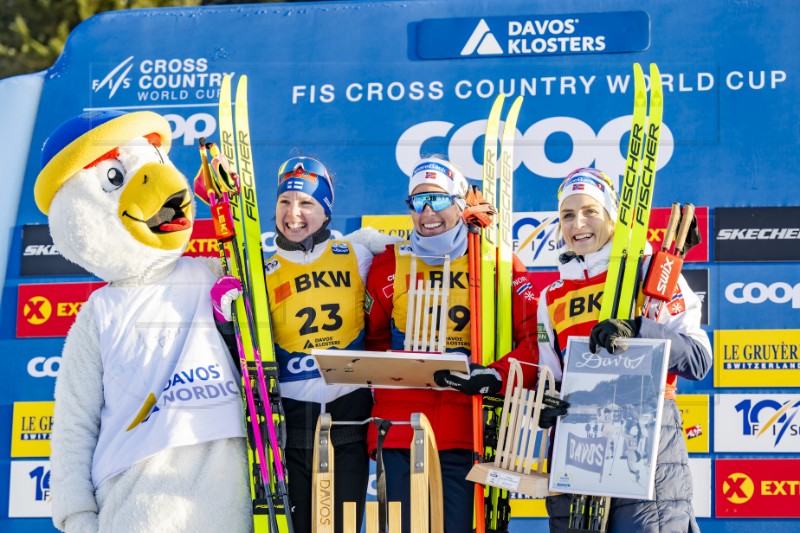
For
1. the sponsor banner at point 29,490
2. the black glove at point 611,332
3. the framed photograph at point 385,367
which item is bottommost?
the sponsor banner at point 29,490

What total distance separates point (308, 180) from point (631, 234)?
1.08 meters

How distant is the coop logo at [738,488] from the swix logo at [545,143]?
126cm

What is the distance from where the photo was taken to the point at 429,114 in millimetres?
4480

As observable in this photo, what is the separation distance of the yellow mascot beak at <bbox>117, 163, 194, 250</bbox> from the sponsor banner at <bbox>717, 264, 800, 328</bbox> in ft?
6.96

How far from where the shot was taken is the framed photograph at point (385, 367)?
3.13 meters

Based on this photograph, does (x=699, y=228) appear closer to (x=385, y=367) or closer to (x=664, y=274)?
(x=664, y=274)

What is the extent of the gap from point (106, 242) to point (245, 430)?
74 centimetres

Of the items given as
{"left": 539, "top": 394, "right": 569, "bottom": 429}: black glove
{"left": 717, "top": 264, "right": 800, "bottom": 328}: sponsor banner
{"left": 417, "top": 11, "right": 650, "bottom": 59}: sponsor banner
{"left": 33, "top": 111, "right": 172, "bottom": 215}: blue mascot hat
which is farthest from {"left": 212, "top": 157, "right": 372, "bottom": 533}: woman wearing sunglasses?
{"left": 717, "top": 264, "right": 800, "bottom": 328}: sponsor banner

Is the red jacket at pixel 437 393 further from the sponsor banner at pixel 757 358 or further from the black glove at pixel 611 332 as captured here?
the sponsor banner at pixel 757 358

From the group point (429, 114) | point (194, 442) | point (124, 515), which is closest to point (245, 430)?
point (194, 442)

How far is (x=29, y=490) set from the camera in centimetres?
457

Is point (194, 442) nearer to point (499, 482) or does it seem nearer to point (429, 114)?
point (499, 482)

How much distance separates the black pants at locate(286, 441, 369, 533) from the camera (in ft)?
11.3

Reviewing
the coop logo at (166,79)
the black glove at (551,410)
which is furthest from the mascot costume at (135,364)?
the coop logo at (166,79)
